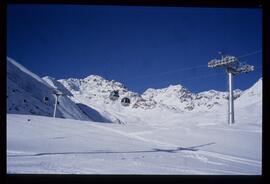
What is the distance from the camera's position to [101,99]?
4297mm

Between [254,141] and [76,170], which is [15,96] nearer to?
[76,170]

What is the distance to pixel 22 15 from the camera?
3.84 m

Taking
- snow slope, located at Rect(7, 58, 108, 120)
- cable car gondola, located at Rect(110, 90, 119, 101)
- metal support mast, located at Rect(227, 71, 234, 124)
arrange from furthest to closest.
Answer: cable car gondola, located at Rect(110, 90, 119, 101) → metal support mast, located at Rect(227, 71, 234, 124) → snow slope, located at Rect(7, 58, 108, 120)

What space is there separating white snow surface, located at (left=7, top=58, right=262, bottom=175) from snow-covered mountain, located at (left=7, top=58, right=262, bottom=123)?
1cm

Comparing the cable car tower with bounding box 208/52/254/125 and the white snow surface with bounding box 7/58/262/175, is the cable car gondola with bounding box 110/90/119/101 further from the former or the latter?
the cable car tower with bounding box 208/52/254/125

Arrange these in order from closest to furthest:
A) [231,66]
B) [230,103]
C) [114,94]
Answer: [231,66] < [230,103] < [114,94]

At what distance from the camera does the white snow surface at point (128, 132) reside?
384 centimetres

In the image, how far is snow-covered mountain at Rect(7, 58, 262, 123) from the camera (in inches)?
153

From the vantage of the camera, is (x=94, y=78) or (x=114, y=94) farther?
(x=114, y=94)

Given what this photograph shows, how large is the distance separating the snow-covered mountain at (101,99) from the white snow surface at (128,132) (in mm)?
11

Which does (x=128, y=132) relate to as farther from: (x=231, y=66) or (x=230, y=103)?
(x=231, y=66)

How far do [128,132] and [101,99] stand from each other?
0.54 meters

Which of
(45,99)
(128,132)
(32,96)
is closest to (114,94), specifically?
(128,132)

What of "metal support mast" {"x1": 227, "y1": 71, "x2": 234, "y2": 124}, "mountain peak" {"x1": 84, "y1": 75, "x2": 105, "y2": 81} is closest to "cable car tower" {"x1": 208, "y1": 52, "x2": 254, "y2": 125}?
"metal support mast" {"x1": 227, "y1": 71, "x2": 234, "y2": 124}
